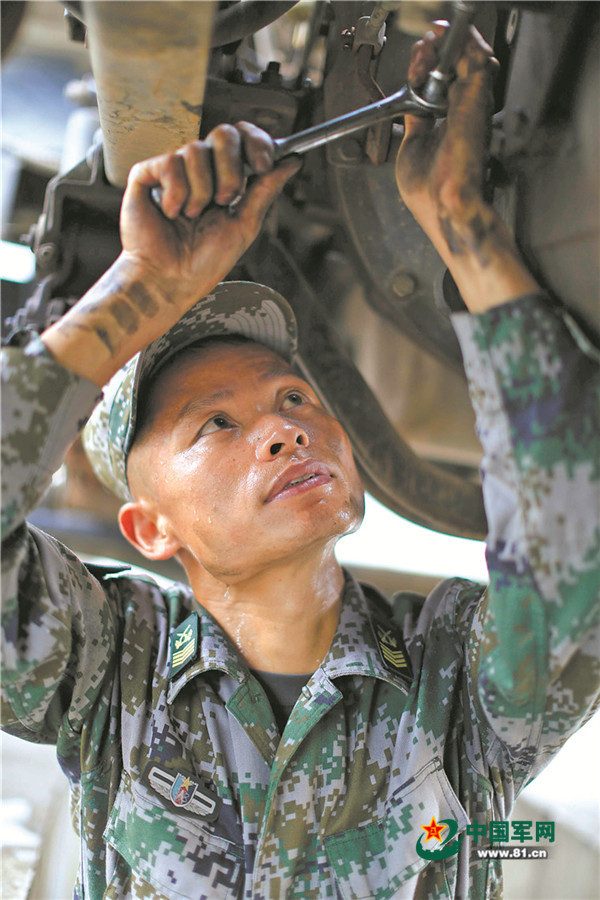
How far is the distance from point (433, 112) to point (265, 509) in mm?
522

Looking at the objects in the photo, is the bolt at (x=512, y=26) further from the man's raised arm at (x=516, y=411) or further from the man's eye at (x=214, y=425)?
the man's eye at (x=214, y=425)

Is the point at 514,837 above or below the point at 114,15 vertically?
below

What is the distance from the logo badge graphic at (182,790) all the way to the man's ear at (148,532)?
348 mm

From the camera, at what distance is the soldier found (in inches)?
33.3

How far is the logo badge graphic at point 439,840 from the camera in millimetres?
1041

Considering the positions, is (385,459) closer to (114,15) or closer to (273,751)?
(273,751)

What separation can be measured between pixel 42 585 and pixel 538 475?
0.58 metres

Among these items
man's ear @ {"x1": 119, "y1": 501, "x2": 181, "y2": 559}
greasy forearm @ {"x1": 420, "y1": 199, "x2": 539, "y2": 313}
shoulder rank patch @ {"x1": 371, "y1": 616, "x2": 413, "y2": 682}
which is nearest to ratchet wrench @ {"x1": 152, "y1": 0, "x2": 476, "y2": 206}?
greasy forearm @ {"x1": 420, "y1": 199, "x2": 539, "y2": 313}

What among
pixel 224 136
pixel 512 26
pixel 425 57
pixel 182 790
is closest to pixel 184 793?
pixel 182 790

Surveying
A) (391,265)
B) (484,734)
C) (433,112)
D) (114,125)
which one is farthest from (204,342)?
(484,734)

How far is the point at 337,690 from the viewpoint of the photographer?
3.65 ft

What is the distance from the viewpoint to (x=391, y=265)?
1360 mm

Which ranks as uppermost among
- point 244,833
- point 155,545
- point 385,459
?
point 385,459

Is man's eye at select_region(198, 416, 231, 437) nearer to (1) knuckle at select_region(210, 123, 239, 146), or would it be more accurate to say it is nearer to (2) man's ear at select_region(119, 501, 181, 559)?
(2) man's ear at select_region(119, 501, 181, 559)
